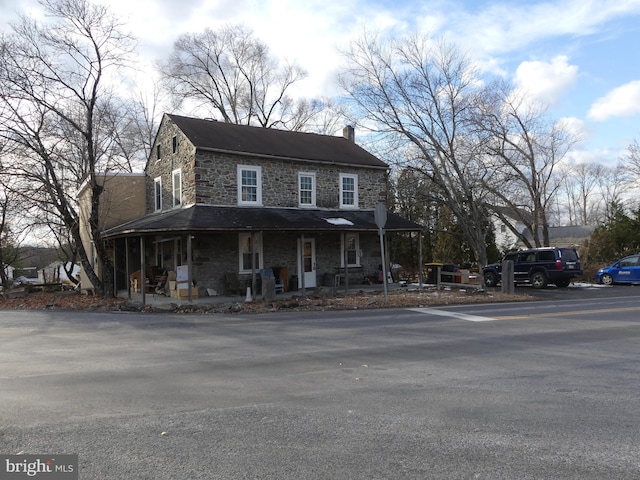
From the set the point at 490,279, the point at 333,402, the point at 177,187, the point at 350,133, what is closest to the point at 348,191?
the point at 350,133

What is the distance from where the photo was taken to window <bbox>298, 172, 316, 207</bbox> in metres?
22.9

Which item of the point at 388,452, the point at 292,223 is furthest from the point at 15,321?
the point at 388,452

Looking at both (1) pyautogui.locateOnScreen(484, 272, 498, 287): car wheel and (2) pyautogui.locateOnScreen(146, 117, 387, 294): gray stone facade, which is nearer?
(2) pyautogui.locateOnScreen(146, 117, 387, 294): gray stone facade

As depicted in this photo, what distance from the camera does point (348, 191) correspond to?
2434 cm

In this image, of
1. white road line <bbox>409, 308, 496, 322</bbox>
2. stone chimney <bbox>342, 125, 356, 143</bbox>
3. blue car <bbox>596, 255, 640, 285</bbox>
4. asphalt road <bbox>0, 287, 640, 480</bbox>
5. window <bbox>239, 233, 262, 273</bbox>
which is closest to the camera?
asphalt road <bbox>0, 287, 640, 480</bbox>

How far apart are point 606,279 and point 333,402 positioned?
23442mm

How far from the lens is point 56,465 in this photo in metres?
3.89

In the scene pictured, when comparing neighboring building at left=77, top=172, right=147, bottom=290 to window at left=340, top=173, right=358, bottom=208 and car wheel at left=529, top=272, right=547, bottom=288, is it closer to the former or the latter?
window at left=340, top=173, right=358, bottom=208

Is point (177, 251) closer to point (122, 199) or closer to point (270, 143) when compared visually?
point (122, 199)

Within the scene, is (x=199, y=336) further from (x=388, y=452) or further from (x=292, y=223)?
(x=292, y=223)

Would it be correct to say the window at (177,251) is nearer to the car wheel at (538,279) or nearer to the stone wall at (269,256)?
the stone wall at (269,256)

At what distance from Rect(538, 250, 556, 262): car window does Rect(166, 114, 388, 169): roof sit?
8444 mm

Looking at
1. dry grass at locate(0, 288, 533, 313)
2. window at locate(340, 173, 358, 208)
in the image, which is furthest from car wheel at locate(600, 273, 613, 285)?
window at locate(340, 173, 358, 208)

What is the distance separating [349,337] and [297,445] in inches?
226
